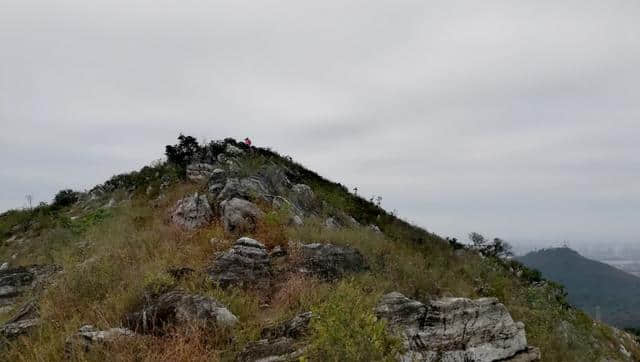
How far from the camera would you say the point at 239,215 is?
39.8ft

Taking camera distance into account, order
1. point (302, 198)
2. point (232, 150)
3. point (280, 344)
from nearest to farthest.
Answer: point (280, 344) < point (302, 198) < point (232, 150)

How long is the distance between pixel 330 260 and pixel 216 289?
273 centimetres

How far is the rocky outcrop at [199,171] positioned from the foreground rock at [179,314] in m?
9.40

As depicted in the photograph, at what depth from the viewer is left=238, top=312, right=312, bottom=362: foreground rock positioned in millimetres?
6613

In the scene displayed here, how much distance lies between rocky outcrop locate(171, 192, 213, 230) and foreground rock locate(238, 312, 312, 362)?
5.56m

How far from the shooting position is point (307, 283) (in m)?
9.17

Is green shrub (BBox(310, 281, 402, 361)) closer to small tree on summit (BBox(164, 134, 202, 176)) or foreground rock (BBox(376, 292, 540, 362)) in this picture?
foreground rock (BBox(376, 292, 540, 362))

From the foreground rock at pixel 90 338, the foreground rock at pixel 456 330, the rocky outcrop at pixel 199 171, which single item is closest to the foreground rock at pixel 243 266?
the foreground rock at pixel 90 338

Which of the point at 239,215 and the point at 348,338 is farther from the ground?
the point at 239,215

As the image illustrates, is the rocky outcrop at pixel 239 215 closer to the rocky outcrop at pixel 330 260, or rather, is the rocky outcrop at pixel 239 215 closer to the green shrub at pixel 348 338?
the rocky outcrop at pixel 330 260

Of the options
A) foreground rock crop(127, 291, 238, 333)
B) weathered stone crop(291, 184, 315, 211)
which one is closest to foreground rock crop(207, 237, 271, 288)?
foreground rock crop(127, 291, 238, 333)

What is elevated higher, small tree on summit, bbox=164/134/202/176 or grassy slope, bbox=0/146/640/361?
small tree on summit, bbox=164/134/202/176

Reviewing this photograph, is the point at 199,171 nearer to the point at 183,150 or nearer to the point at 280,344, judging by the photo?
the point at 183,150

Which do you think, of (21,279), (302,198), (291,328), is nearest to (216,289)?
(291,328)
